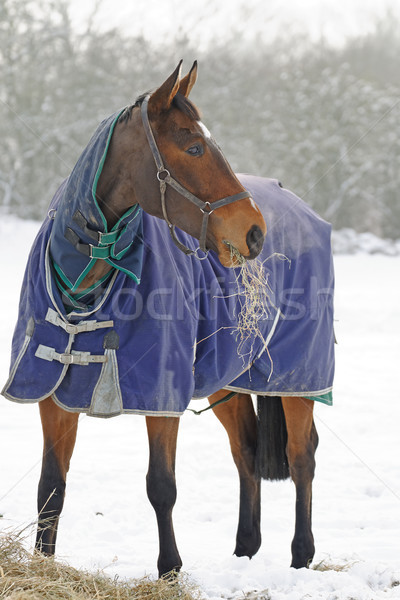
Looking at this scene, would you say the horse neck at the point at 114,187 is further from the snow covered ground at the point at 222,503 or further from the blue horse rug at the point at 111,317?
the snow covered ground at the point at 222,503

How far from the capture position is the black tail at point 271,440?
3.43m

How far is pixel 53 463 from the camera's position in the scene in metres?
2.68

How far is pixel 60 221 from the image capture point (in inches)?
95.9

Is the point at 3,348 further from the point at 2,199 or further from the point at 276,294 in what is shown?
the point at 2,199

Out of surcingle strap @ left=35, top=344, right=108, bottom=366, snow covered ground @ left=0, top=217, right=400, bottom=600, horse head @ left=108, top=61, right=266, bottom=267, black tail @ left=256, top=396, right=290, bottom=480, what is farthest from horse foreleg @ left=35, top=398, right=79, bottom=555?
black tail @ left=256, top=396, right=290, bottom=480

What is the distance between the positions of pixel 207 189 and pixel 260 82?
17.9m

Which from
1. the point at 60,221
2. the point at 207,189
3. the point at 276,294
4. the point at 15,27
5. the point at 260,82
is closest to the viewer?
the point at 207,189

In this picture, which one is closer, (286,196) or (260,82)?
(286,196)

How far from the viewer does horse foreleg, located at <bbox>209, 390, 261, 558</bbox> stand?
10.9 ft

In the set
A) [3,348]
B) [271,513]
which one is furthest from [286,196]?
[3,348]

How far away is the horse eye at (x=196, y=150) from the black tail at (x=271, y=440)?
164 centimetres

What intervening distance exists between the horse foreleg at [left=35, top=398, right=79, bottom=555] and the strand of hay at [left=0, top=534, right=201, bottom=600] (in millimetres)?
170

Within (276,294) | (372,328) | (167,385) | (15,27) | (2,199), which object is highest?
(15,27)

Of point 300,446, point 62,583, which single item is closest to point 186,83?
point 62,583
